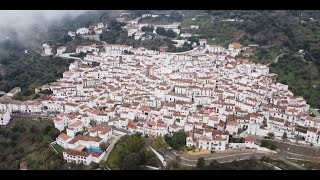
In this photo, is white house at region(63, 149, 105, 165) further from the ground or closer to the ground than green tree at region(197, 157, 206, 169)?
closer to the ground

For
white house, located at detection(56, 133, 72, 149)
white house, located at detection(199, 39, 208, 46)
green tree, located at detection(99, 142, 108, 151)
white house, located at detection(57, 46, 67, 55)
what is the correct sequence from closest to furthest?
green tree, located at detection(99, 142, 108, 151) < white house, located at detection(56, 133, 72, 149) < white house, located at detection(57, 46, 67, 55) < white house, located at detection(199, 39, 208, 46)

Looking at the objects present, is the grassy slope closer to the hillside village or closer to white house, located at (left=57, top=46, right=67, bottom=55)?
the hillside village

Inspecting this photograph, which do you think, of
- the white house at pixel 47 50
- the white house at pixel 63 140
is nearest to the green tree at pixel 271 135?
the white house at pixel 63 140

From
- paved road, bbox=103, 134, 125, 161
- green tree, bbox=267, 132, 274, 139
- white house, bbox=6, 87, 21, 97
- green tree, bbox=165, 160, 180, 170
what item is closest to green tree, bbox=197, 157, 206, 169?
green tree, bbox=165, 160, 180, 170

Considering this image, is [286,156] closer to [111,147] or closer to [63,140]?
[111,147]

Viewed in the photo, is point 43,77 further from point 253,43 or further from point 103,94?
point 253,43

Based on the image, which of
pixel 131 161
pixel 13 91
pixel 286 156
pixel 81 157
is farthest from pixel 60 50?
pixel 286 156
